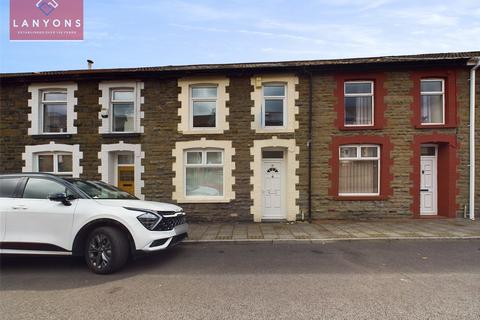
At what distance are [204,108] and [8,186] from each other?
20.1 feet

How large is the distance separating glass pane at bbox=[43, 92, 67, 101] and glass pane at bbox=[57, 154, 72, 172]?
2.10 metres

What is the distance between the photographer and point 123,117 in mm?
10266

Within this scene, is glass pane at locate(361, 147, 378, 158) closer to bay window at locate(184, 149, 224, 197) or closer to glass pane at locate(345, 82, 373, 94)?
glass pane at locate(345, 82, 373, 94)

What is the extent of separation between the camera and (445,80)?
960 cm

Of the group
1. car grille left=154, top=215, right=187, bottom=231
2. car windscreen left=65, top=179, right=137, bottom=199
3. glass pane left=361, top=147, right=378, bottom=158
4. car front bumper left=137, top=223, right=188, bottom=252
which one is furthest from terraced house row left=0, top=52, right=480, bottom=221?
car front bumper left=137, top=223, right=188, bottom=252

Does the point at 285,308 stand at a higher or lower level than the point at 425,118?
lower

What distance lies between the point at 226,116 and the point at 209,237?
427cm

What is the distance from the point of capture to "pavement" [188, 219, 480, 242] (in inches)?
279

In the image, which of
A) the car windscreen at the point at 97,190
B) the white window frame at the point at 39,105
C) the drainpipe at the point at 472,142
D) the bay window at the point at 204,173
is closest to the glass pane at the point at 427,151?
the drainpipe at the point at 472,142

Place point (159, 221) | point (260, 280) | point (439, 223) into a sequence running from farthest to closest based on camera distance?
point (439, 223), point (159, 221), point (260, 280)

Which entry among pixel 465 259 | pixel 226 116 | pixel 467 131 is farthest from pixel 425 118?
pixel 226 116

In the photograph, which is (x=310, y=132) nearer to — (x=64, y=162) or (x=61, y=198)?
(x=61, y=198)

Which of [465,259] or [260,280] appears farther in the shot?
[465,259]

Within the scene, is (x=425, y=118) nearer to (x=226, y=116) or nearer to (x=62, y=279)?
(x=226, y=116)
